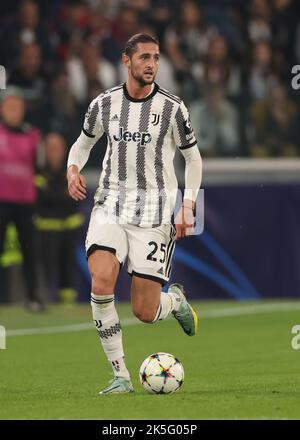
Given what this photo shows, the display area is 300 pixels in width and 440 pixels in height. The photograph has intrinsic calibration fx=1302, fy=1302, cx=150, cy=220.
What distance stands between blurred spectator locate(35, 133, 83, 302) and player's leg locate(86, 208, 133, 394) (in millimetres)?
7063

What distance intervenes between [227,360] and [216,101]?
6.22 m

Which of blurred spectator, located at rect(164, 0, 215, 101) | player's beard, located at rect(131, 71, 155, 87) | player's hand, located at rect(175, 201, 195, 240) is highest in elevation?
blurred spectator, located at rect(164, 0, 215, 101)

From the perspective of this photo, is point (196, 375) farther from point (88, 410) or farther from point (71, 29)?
point (71, 29)

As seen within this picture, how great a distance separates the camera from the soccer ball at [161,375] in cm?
779

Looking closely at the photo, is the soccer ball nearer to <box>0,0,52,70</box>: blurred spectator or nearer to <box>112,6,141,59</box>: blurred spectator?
<box>0,0,52,70</box>: blurred spectator

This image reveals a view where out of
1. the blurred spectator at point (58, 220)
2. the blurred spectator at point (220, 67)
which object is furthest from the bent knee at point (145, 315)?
the blurred spectator at point (220, 67)

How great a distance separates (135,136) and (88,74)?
319 inches

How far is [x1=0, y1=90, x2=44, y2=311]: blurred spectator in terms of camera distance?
47.9 feet

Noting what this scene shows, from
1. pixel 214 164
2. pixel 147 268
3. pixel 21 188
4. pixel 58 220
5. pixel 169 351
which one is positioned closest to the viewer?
pixel 147 268

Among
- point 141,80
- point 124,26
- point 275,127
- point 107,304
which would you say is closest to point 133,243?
point 107,304

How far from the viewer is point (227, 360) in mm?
10055

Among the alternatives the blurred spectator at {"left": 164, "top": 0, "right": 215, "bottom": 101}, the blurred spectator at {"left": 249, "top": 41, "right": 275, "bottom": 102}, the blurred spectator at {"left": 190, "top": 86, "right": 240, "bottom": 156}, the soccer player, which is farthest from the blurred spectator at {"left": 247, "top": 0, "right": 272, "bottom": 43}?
the soccer player

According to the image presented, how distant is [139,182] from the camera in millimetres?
8227

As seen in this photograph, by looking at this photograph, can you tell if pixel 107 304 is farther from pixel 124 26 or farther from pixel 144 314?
pixel 124 26
